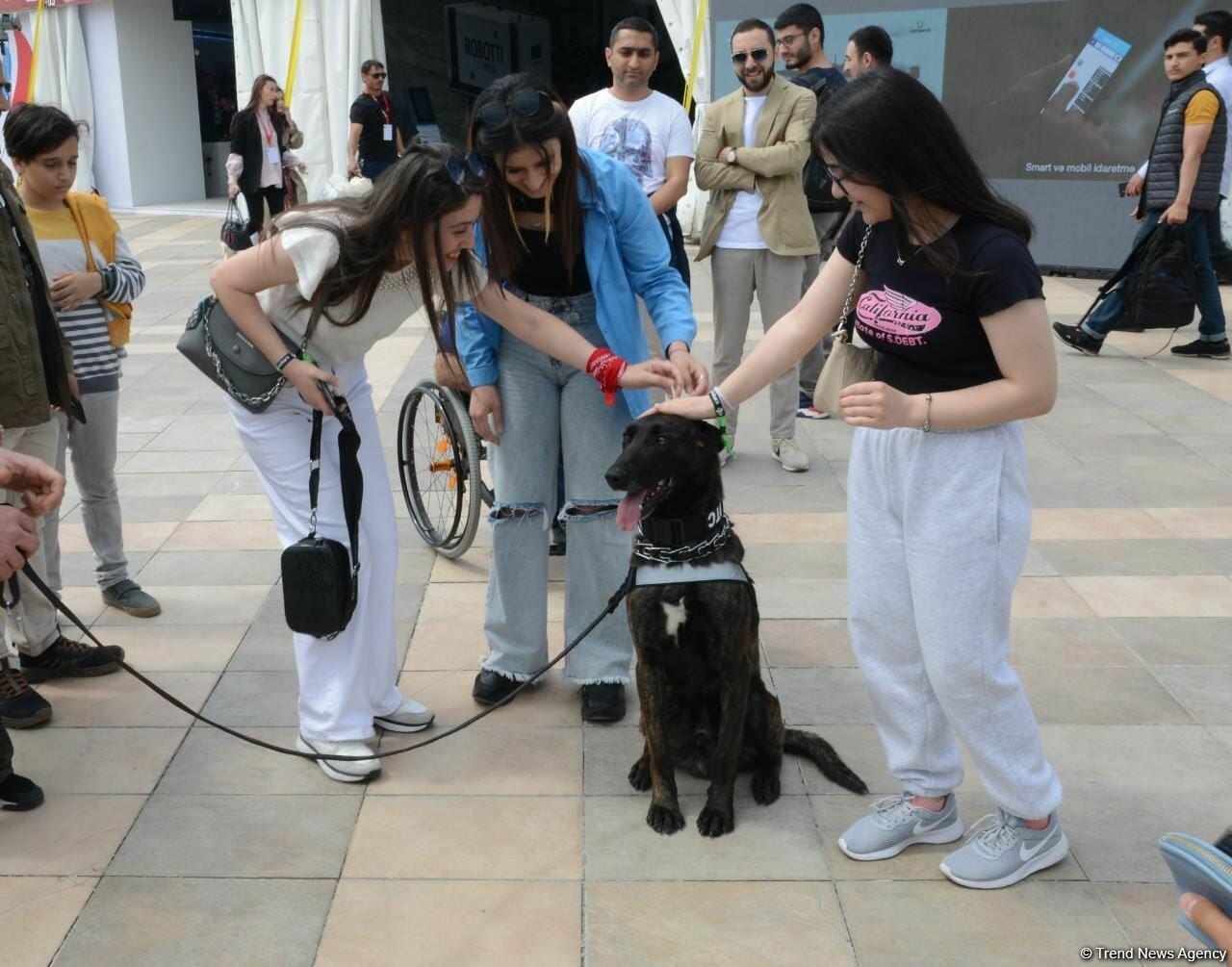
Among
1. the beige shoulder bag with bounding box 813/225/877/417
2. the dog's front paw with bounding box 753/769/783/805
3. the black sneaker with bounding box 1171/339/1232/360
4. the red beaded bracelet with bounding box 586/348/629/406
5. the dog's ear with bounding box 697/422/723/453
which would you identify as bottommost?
the black sneaker with bounding box 1171/339/1232/360

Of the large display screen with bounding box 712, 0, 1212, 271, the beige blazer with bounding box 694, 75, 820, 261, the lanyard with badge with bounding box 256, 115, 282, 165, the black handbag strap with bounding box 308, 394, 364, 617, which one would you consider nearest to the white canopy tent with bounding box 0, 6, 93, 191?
the lanyard with badge with bounding box 256, 115, 282, 165

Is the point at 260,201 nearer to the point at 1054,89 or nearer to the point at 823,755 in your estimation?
the point at 1054,89

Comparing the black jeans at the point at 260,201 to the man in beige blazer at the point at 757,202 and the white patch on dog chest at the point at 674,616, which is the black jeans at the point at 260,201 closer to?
the man in beige blazer at the point at 757,202

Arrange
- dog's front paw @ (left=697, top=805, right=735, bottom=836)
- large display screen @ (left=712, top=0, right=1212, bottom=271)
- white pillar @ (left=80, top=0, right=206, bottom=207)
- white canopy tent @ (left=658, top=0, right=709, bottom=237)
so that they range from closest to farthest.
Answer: dog's front paw @ (left=697, top=805, right=735, bottom=836), large display screen @ (left=712, top=0, right=1212, bottom=271), white canopy tent @ (left=658, top=0, right=709, bottom=237), white pillar @ (left=80, top=0, right=206, bottom=207)

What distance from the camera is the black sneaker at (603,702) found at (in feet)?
12.1

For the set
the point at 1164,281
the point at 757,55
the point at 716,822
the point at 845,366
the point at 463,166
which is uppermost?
→ the point at 757,55

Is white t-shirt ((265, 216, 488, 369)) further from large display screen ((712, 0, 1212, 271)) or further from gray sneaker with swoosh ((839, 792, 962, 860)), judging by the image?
large display screen ((712, 0, 1212, 271))

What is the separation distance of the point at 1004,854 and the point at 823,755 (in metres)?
0.62

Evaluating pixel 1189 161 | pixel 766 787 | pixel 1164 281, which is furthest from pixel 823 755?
pixel 1189 161

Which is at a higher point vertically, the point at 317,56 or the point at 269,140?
the point at 317,56

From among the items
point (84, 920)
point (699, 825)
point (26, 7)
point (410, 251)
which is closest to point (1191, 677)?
point (699, 825)

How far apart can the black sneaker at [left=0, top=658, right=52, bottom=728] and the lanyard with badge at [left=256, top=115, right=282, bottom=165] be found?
8.10m

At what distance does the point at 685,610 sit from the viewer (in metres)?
2.98

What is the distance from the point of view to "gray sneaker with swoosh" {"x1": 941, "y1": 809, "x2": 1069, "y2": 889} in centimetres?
281
